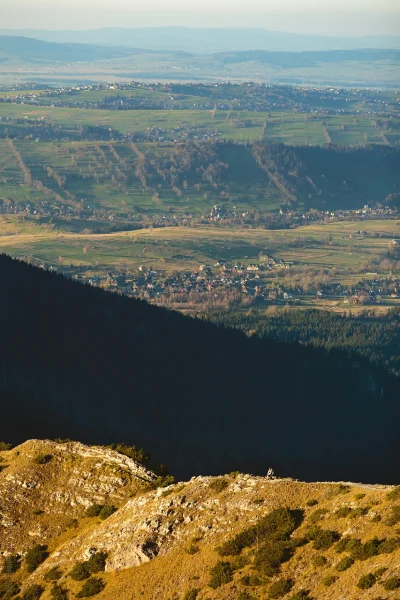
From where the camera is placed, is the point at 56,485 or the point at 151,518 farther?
the point at 56,485

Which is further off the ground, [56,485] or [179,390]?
[56,485]

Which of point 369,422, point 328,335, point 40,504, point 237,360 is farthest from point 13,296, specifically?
point 328,335

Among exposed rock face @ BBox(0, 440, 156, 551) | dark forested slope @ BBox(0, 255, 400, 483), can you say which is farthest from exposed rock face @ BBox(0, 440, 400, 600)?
dark forested slope @ BBox(0, 255, 400, 483)

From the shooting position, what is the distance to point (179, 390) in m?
101

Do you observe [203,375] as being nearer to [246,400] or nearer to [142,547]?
[246,400]

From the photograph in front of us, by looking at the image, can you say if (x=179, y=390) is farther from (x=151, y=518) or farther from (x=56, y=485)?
(x=151, y=518)

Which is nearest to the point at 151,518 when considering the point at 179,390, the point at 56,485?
the point at 56,485

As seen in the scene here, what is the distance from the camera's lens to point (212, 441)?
90.8 meters

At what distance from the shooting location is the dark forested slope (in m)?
81.4

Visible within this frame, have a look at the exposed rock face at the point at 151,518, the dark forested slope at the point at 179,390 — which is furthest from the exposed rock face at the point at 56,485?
the dark forested slope at the point at 179,390

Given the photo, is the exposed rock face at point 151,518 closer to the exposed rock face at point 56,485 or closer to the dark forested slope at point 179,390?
the exposed rock face at point 56,485

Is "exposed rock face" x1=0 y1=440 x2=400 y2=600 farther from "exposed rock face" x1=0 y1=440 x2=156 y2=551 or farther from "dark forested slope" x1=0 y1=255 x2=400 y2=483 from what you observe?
"dark forested slope" x1=0 y1=255 x2=400 y2=483

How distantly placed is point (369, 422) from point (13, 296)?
46845 mm

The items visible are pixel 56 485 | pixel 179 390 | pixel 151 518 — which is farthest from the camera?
pixel 179 390
